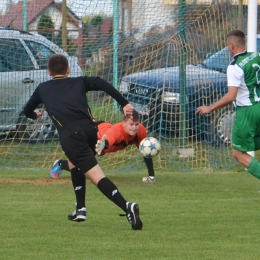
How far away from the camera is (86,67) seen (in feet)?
41.5

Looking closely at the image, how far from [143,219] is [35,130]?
16.9ft

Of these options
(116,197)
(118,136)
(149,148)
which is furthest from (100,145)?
(116,197)

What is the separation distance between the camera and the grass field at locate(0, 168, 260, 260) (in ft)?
21.1

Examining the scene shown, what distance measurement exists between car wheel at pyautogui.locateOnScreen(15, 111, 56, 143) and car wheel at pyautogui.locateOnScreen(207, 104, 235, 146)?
2.53 m

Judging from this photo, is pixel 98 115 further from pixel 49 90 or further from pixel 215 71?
pixel 49 90

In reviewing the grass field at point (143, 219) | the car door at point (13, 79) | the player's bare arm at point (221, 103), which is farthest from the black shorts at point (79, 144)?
the car door at point (13, 79)

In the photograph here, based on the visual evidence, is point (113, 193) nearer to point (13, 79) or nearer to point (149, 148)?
point (149, 148)

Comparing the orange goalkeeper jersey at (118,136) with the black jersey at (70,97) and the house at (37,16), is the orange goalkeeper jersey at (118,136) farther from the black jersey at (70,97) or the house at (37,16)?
the black jersey at (70,97)

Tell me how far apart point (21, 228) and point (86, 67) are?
5.48m

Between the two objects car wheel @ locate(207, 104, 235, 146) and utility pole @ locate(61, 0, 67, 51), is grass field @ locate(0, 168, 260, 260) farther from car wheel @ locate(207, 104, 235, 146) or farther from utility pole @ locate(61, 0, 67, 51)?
utility pole @ locate(61, 0, 67, 51)

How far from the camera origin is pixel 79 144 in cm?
745

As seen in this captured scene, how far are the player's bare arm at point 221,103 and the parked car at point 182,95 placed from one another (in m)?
4.18

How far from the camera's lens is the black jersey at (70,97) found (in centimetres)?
750

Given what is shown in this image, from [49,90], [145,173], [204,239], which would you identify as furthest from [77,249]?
[145,173]
